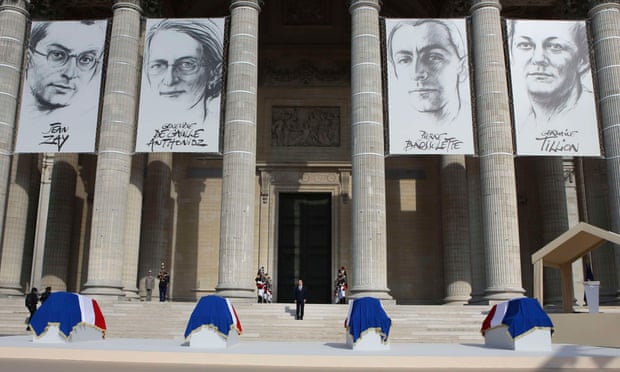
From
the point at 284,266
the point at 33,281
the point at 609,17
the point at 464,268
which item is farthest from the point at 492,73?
the point at 33,281

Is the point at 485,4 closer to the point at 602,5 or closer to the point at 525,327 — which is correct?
the point at 602,5

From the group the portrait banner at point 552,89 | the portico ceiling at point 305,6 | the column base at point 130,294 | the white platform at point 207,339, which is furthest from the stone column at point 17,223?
the portrait banner at point 552,89

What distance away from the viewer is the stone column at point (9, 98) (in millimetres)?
21578

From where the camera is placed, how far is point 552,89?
2134 centimetres

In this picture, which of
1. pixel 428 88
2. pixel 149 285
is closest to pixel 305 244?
pixel 149 285

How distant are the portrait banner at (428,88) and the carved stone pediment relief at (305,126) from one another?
288 inches

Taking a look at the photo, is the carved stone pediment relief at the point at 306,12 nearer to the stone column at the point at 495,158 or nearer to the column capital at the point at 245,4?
the column capital at the point at 245,4

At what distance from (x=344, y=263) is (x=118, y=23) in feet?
Answer: 46.1

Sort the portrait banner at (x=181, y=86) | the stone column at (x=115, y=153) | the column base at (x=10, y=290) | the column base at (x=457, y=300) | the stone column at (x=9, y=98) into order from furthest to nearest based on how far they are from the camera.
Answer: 1. the column base at (x=457, y=300)
2. the column base at (x=10, y=290)
3. the stone column at (x=9, y=98)
4. the portrait banner at (x=181, y=86)
5. the stone column at (x=115, y=153)

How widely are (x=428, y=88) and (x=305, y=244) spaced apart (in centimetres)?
1005

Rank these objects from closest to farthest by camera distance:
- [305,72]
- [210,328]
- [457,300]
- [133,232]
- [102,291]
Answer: [210,328] → [102,291] → [133,232] → [457,300] → [305,72]

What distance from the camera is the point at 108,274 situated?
65.2 feet

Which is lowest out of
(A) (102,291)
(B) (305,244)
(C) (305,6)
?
(A) (102,291)

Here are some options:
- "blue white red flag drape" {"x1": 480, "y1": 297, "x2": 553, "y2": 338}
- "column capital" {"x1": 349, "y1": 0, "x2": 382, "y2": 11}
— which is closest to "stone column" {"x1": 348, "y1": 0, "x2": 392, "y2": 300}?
"column capital" {"x1": 349, "y1": 0, "x2": 382, "y2": 11}
